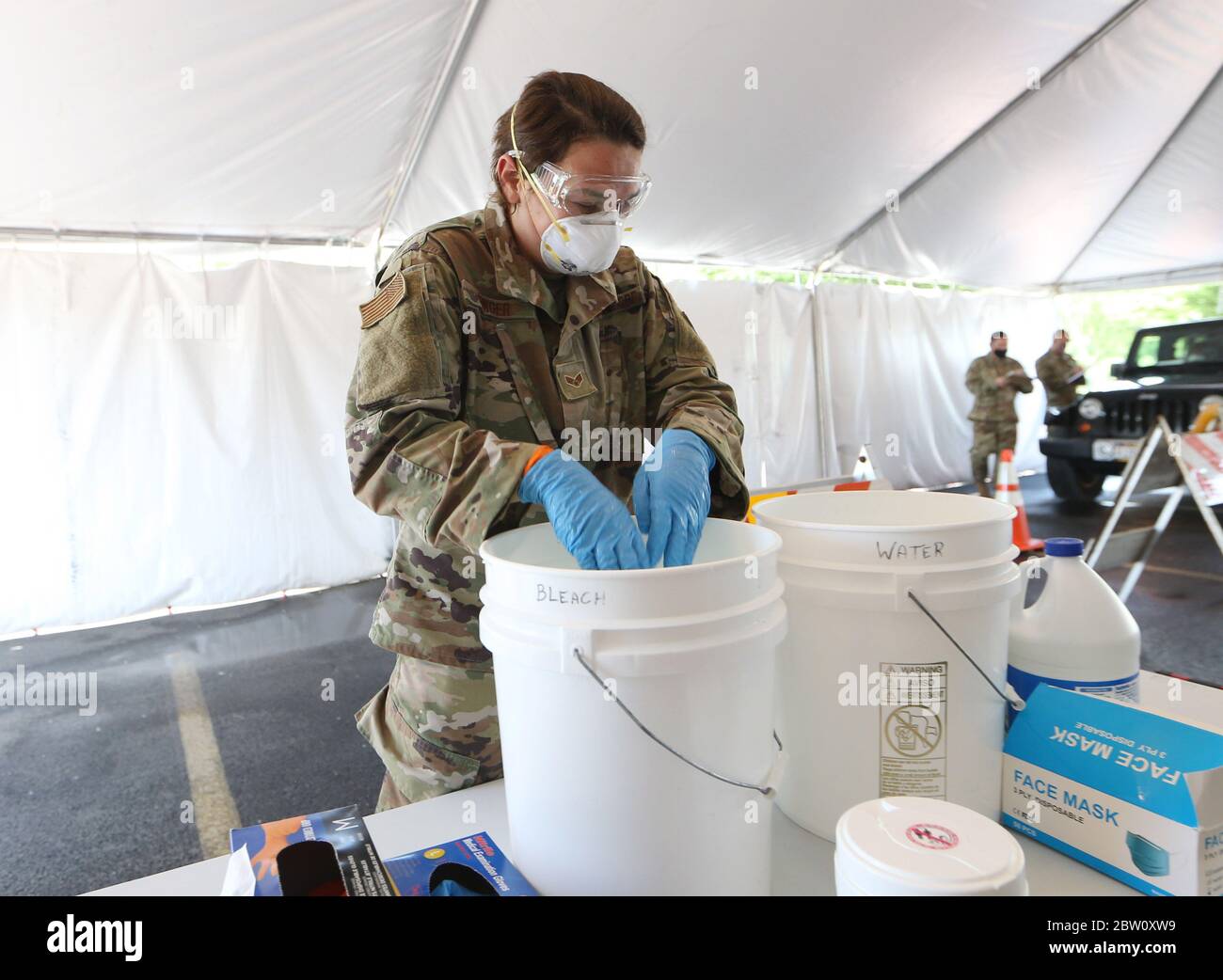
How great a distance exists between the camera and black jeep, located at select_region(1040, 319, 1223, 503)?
17.7 feet

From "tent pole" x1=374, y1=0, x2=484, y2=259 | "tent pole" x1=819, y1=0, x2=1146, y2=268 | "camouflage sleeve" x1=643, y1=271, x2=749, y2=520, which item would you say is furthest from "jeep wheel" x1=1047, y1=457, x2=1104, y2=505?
"camouflage sleeve" x1=643, y1=271, x2=749, y2=520

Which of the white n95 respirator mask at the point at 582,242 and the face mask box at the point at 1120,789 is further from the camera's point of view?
the white n95 respirator mask at the point at 582,242

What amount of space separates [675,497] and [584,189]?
1.72ft

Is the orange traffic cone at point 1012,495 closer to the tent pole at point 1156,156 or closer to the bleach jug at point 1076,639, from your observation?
the tent pole at point 1156,156

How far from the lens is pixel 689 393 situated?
1.31m

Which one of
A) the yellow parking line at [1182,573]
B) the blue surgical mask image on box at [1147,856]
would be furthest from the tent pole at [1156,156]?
the blue surgical mask image on box at [1147,856]

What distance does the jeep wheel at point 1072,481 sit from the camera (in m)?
6.30

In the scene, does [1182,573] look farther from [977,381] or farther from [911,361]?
[911,361]

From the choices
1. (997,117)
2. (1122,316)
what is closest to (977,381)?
(997,117)

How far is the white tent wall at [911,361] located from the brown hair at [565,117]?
Answer: 6320 millimetres

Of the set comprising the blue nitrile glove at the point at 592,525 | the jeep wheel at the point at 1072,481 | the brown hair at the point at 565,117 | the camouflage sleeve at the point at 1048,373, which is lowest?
the jeep wheel at the point at 1072,481

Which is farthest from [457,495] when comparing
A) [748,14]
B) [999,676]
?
[748,14]

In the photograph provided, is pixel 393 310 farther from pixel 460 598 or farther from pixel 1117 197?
pixel 1117 197
